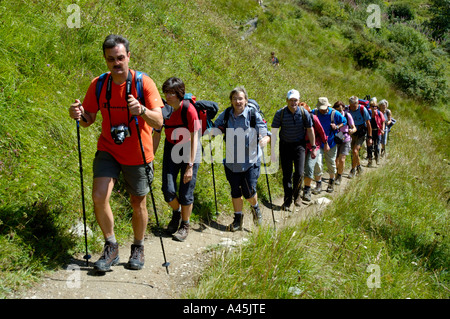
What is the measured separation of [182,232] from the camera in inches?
219

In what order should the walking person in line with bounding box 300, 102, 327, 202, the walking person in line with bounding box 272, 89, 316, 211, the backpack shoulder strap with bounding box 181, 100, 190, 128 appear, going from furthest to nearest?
the walking person in line with bounding box 300, 102, 327, 202
the walking person in line with bounding box 272, 89, 316, 211
the backpack shoulder strap with bounding box 181, 100, 190, 128

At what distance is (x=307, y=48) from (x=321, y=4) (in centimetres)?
1002

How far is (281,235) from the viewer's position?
4680 millimetres

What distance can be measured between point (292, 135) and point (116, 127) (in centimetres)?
426

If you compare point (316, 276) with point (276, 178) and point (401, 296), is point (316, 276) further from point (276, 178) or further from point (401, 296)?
point (276, 178)

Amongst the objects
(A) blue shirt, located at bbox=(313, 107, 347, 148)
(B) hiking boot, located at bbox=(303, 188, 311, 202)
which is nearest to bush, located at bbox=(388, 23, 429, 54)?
(A) blue shirt, located at bbox=(313, 107, 347, 148)

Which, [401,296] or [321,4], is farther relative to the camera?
[321,4]

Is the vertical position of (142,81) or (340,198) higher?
(142,81)

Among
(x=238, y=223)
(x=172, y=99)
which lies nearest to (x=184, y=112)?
(x=172, y=99)

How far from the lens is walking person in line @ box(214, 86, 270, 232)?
5.84 meters

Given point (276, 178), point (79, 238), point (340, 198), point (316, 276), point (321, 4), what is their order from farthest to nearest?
point (321, 4) < point (276, 178) < point (340, 198) < point (79, 238) < point (316, 276)

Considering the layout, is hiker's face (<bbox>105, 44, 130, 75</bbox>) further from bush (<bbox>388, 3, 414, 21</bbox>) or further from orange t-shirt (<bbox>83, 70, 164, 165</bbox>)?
bush (<bbox>388, 3, 414, 21</bbox>)

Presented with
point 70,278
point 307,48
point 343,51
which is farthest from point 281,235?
point 343,51

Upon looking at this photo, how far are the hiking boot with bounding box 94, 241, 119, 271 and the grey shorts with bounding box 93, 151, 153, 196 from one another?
616 mm
